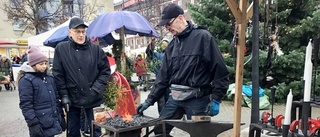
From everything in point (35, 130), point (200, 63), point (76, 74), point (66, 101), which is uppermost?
point (200, 63)

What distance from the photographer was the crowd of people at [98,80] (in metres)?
2.83

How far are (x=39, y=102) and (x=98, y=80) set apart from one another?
741mm

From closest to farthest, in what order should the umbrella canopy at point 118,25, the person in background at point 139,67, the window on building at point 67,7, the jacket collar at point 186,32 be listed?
1. the jacket collar at point 186,32
2. the umbrella canopy at point 118,25
3. the person in background at point 139,67
4. the window on building at point 67,7

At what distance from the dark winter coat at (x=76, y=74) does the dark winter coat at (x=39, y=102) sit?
23 centimetres

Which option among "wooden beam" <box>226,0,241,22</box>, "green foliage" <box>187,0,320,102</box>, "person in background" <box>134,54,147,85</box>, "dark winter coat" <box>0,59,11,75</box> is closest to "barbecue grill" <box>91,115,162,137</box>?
"wooden beam" <box>226,0,241,22</box>

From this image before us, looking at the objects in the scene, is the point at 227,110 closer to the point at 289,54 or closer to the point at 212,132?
the point at 289,54

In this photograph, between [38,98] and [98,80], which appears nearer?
[38,98]

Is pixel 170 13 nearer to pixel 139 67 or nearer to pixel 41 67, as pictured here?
pixel 41 67

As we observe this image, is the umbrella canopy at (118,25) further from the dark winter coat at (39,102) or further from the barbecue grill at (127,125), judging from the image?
the barbecue grill at (127,125)

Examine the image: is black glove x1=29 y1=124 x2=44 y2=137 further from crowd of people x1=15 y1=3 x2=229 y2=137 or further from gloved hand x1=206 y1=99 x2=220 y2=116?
gloved hand x1=206 y1=99 x2=220 y2=116

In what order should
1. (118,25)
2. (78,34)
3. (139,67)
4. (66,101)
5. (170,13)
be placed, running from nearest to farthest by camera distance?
(170,13), (66,101), (78,34), (118,25), (139,67)

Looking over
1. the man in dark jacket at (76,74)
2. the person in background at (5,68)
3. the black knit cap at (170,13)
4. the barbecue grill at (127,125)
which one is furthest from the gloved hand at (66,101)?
the person in background at (5,68)

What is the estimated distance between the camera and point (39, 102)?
3.19 metres

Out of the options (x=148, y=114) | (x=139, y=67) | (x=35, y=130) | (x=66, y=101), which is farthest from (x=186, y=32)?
(x=139, y=67)
